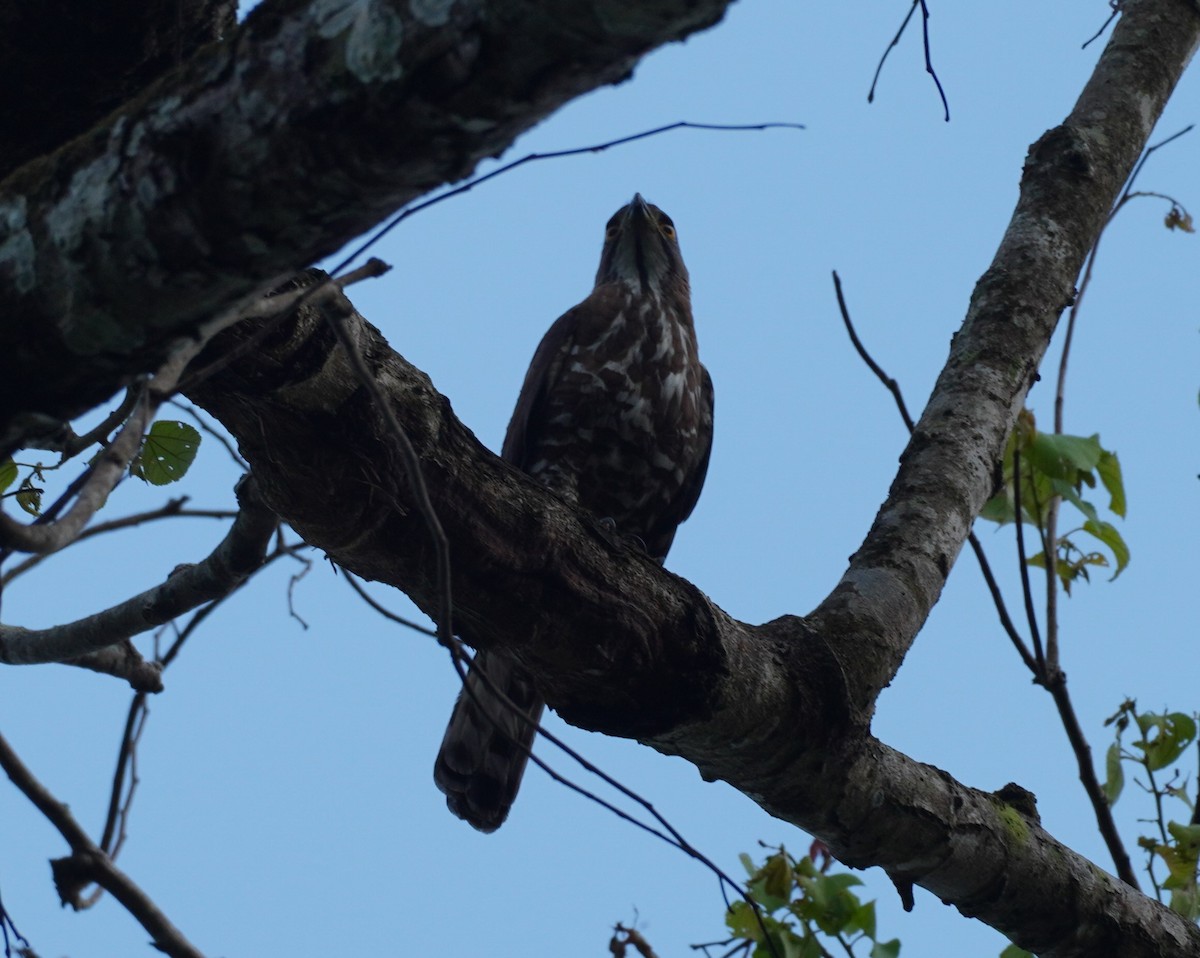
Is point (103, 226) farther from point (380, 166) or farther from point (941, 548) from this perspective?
point (941, 548)

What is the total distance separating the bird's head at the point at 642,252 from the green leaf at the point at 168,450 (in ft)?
9.50

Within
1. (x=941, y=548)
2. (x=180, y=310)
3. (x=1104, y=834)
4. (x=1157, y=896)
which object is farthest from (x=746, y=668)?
(x=180, y=310)

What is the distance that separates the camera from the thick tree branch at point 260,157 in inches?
39.5

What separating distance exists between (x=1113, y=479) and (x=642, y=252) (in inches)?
108

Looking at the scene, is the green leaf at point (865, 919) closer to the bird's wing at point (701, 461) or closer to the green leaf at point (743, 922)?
the green leaf at point (743, 922)

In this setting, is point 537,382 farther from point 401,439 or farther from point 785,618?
point 401,439

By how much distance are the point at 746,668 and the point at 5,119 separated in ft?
5.14

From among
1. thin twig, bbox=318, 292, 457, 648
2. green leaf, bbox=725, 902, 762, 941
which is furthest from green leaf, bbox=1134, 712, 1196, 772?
thin twig, bbox=318, 292, 457, 648

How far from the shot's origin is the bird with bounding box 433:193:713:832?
13.3 ft

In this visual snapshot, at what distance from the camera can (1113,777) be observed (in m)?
2.99

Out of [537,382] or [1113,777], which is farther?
[537,382]

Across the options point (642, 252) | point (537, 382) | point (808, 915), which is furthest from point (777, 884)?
point (642, 252)

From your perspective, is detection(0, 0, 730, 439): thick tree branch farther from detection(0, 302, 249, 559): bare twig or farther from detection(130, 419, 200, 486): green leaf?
detection(130, 419, 200, 486): green leaf

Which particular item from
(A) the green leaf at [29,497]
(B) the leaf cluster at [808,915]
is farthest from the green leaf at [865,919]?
(A) the green leaf at [29,497]
